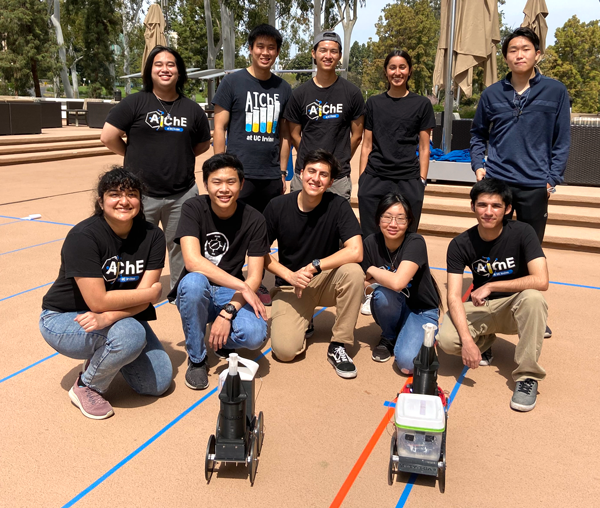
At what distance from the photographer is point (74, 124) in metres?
19.0

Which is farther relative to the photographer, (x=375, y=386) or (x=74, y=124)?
(x=74, y=124)

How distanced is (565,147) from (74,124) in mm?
18723

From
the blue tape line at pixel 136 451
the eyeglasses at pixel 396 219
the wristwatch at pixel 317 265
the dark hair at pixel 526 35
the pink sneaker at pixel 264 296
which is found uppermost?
the dark hair at pixel 526 35

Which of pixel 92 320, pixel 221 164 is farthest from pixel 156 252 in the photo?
pixel 221 164

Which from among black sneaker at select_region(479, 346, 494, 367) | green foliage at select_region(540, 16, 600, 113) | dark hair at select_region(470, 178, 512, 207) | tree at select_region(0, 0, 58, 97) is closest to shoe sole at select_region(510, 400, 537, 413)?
black sneaker at select_region(479, 346, 494, 367)

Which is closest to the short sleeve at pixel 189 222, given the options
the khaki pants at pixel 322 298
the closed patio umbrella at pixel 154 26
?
the khaki pants at pixel 322 298

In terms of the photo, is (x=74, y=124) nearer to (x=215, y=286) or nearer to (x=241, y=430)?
(x=215, y=286)

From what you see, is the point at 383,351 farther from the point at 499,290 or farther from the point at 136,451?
the point at 136,451

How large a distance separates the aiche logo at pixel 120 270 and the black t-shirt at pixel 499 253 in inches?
66.9

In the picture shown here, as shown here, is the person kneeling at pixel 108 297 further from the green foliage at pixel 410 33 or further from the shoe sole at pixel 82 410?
the green foliage at pixel 410 33

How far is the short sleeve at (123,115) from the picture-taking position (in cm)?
371

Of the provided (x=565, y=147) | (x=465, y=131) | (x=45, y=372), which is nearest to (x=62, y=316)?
(x=45, y=372)

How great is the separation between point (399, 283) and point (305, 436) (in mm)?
1033

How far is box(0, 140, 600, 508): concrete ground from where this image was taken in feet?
7.05
